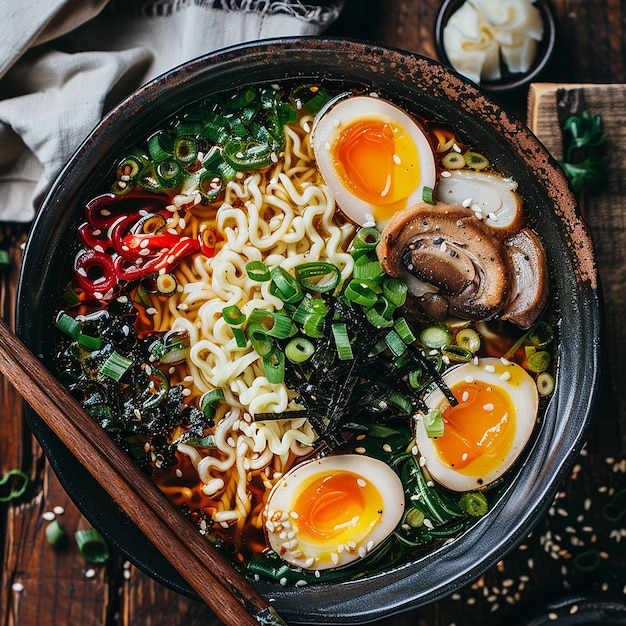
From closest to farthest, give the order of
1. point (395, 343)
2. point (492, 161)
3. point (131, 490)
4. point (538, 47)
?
point (131, 490) → point (395, 343) → point (492, 161) → point (538, 47)

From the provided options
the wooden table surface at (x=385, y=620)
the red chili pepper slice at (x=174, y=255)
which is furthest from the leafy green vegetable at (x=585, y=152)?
the red chili pepper slice at (x=174, y=255)

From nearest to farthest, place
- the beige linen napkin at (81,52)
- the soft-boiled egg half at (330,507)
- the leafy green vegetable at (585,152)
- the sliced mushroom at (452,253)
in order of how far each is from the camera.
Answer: the sliced mushroom at (452,253) → the soft-boiled egg half at (330,507) → the beige linen napkin at (81,52) → the leafy green vegetable at (585,152)

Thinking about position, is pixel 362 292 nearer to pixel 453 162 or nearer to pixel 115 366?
pixel 453 162

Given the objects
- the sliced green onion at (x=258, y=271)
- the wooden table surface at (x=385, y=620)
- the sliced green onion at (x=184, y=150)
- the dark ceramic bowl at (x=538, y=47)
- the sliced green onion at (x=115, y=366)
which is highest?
the dark ceramic bowl at (x=538, y=47)

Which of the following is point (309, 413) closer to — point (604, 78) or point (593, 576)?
point (593, 576)

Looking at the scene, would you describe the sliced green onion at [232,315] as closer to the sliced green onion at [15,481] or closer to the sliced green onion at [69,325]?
the sliced green onion at [69,325]

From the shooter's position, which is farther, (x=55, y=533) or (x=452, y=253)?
(x=55, y=533)

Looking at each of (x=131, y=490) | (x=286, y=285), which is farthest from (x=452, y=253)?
(x=131, y=490)
